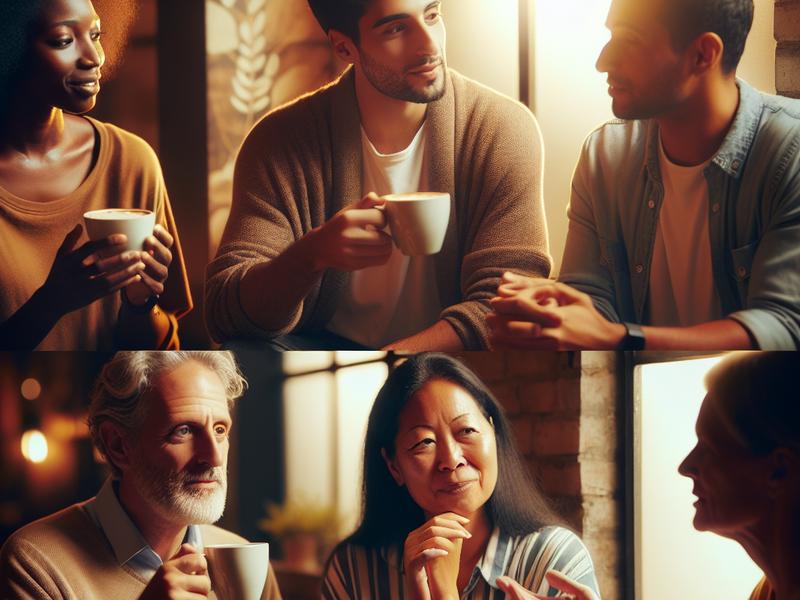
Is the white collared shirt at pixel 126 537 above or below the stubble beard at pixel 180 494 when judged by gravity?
below

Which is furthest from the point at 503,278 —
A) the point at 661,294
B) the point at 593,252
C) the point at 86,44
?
the point at 86,44

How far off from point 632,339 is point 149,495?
102cm

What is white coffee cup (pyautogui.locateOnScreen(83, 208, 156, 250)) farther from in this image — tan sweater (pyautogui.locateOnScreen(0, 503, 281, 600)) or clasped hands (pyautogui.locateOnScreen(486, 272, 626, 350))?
clasped hands (pyautogui.locateOnScreen(486, 272, 626, 350))

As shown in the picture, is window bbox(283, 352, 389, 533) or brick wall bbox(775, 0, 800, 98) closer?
brick wall bbox(775, 0, 800, 98)

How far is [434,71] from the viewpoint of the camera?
1421 millimetres

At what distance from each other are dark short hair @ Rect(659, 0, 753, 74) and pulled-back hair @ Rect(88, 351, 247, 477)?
1065 mm

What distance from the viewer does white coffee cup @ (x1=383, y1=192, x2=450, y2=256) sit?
136 centimetres

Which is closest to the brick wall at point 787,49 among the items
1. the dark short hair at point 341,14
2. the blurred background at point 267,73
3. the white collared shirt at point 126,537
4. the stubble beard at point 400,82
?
the blurred background at point 267,73

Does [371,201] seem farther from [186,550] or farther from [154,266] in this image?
[186,550]

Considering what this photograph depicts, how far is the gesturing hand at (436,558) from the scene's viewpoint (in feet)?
4.91

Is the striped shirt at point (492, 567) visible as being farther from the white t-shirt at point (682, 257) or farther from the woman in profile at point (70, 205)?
the woman in profile at point (70, 205)

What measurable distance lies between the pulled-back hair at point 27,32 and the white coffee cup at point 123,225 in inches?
11.1

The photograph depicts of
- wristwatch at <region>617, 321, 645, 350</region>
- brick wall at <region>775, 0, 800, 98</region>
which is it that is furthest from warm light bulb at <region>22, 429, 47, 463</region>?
brick wall at <region>775, 0, 800, 98</region>

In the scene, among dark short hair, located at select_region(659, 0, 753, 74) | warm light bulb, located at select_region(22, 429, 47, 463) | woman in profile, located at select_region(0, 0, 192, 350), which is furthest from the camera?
warm light bulb, located at select_region(22, 429, 47, 463)
